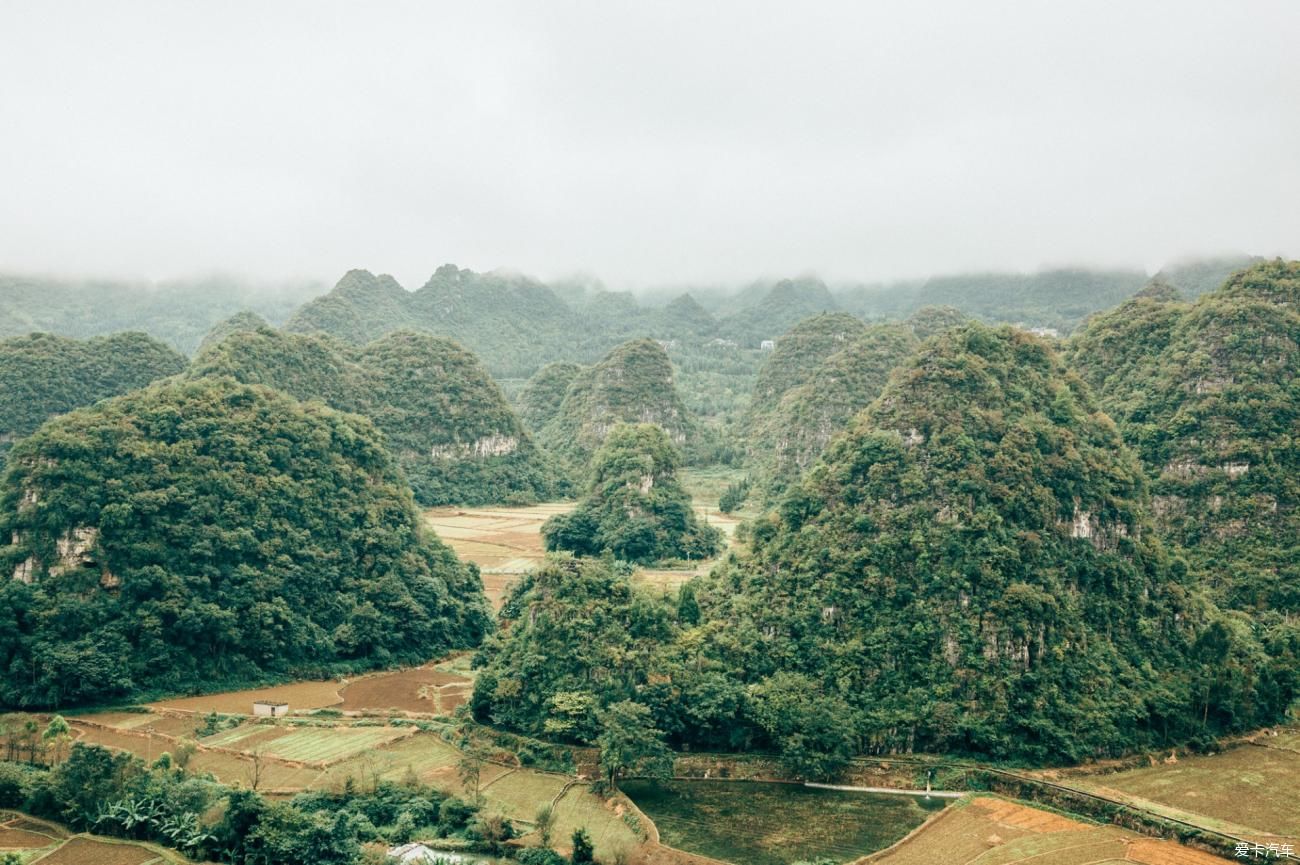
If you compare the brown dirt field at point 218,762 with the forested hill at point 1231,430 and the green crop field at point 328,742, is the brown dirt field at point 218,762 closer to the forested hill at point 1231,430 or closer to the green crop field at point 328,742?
the green crop field at point 328,742

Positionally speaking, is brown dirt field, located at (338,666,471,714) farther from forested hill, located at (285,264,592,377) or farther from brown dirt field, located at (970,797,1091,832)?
forested hill, located at (285,264,592,377)

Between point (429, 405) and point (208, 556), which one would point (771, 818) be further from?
point (429, 405)

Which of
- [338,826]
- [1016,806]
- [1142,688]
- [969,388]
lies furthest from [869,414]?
[338,826]

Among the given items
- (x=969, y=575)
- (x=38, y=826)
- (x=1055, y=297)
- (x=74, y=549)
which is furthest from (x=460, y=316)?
(x=38, y=826)

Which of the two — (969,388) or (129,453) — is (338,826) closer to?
(129,453)

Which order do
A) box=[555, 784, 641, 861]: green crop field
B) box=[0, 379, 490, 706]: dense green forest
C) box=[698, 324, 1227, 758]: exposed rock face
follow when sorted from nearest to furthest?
box=[555, 784, 641, 861]: green crop field < box=[698, 324, 1227, 758]: exposed rock face < box=[0, 379, 490, 706]: dense green forest

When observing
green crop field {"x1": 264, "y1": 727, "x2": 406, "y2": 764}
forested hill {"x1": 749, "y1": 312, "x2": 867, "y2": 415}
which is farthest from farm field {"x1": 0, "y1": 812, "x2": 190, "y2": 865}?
forested hill {"x1": 749, "y1": 312, "x2": 867, "y2": 415}
